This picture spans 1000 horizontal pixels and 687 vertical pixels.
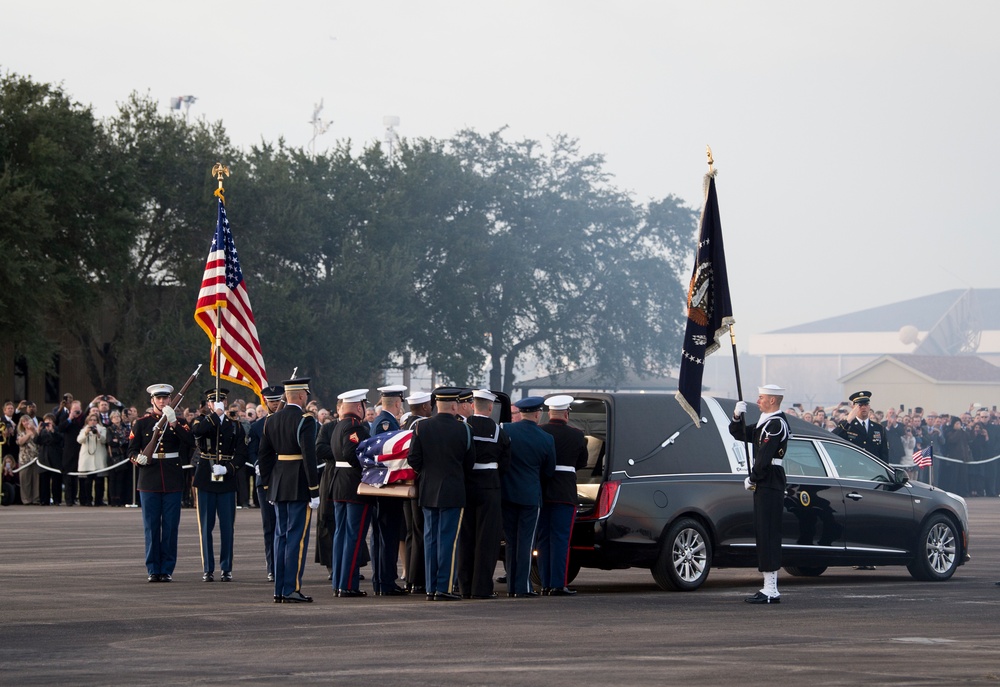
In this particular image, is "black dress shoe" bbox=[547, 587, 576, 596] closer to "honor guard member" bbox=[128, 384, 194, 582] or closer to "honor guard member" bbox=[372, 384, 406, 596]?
"honor guard member" bbox=[372, 384, 406, 596]

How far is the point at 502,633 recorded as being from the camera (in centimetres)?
1178

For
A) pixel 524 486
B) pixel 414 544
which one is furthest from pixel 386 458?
pixel 524 486

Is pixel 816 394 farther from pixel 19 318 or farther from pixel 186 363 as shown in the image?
pixel 19 318

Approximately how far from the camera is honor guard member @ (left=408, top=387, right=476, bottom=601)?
47.0 feet

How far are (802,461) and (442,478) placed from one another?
3798 mm

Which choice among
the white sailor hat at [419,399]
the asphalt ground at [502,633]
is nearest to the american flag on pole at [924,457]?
the asphalt ground at [502,633]

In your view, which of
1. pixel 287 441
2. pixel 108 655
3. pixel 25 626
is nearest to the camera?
pixel 108 655

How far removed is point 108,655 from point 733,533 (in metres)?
6.73

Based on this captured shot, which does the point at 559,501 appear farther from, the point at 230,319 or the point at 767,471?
the point at 230,319

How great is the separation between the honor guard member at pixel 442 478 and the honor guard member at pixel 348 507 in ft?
2.28

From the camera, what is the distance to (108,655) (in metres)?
10.6

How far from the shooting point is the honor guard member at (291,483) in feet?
46.5

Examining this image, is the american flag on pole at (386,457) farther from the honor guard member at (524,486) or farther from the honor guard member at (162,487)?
the honor guard member at (162,487)

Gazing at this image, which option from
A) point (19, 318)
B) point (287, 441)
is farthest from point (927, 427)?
point (287, 441)
